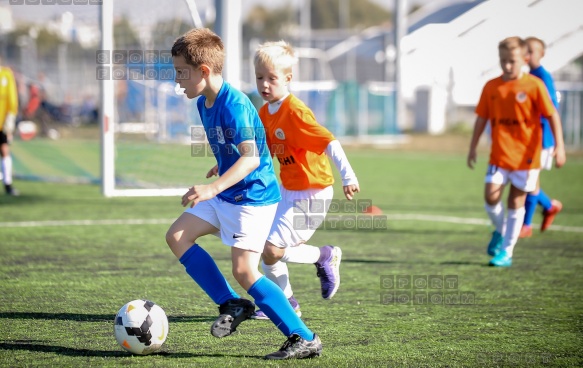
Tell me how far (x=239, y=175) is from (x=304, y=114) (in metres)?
1.11

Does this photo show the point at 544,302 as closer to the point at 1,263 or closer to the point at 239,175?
the point at 239,175

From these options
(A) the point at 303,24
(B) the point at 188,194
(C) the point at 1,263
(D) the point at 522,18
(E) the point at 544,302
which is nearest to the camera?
(B) the point at 188,194

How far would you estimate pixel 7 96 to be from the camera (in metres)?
12.2

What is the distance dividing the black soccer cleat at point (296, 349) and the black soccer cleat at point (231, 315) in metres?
0.28

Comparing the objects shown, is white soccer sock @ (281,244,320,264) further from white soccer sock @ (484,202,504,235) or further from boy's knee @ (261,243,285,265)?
white soccer sock @ (484,202,504,235)

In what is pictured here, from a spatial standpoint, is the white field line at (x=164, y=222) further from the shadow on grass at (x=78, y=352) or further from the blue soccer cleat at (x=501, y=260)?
the shadow on grass at (x=78, y=352)

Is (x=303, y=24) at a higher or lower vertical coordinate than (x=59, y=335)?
higher

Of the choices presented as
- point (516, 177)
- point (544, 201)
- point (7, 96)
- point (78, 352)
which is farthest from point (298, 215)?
point (7, 96)

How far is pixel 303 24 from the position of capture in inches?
2319

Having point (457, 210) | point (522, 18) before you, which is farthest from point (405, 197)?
point (522, 18)

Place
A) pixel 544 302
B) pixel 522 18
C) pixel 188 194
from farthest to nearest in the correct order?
pixel 522 18 < pixel 544 302 < pixel 188 194

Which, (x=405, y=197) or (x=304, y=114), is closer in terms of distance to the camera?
(x=304, y=114)

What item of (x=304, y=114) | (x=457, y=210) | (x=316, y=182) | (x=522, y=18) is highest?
(x=522, y=18)

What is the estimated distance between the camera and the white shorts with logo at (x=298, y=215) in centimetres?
527
